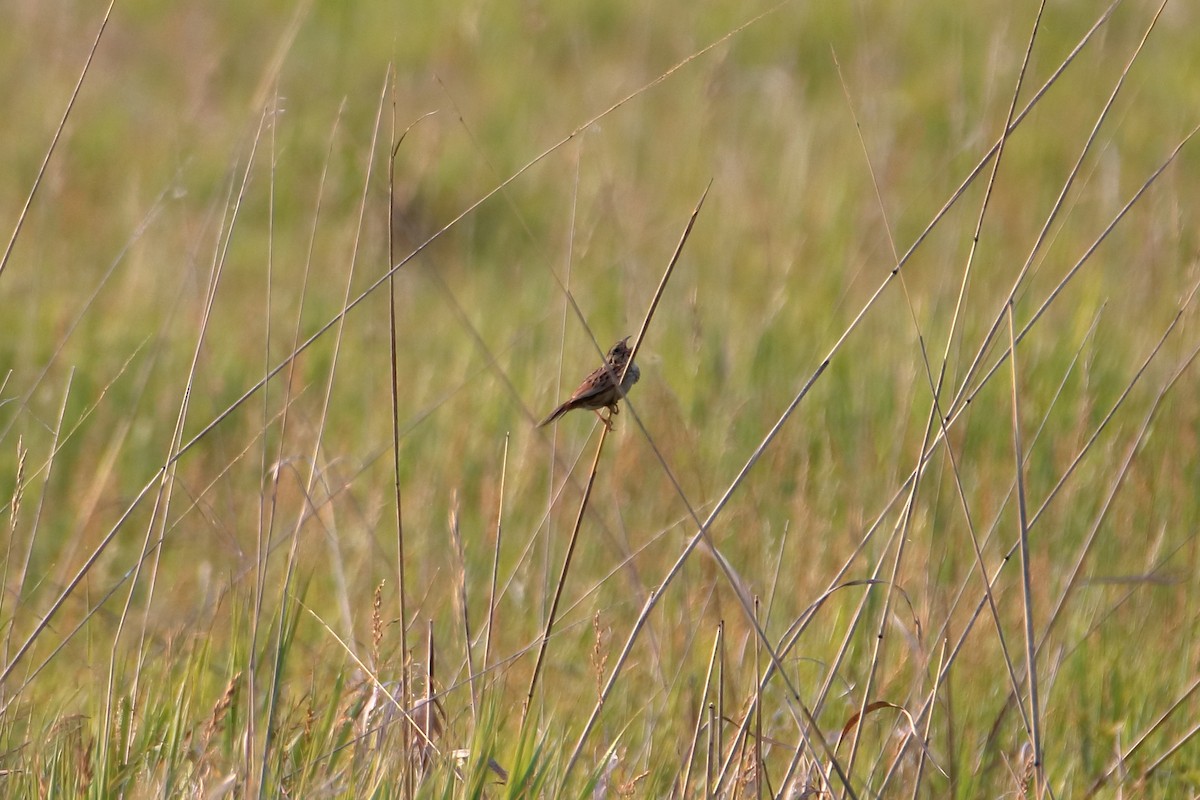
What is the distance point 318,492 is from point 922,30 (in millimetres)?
5435

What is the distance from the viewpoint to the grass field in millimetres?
2094

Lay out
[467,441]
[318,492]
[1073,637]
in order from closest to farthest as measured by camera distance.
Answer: [1073,637] → [318,492] → [467,441]

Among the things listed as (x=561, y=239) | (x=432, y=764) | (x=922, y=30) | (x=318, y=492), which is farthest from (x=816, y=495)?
(x=922, y=30)

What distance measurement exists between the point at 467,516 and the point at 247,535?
0.64 metres

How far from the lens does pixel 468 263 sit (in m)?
5.73

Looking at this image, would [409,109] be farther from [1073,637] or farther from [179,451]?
[179,451]

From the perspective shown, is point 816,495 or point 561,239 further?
point 561,239

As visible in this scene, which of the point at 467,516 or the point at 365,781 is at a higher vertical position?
the point at 365,781

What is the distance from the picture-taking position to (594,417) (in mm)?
4406

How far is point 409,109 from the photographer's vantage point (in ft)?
24.3

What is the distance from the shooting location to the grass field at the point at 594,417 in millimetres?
2094

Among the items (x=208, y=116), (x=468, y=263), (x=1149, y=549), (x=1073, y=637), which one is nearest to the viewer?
(x=1073, y=637)

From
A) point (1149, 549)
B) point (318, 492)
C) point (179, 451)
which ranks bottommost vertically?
point (1149, 549)

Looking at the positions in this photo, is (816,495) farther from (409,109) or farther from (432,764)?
(409,109)
